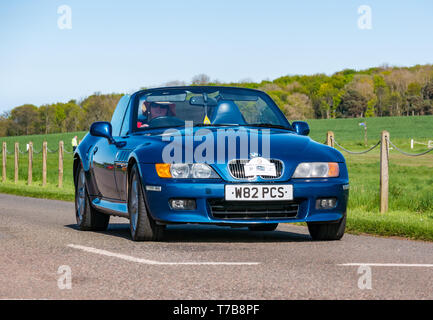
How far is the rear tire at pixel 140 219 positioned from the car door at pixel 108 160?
723mm

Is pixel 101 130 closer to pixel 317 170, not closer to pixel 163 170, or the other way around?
pixel 163 170

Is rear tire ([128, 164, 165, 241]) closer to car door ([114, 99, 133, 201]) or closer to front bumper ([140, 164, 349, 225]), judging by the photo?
front bumper ([140, 164, 349, 225])

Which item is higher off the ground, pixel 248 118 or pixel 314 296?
pixel 248 118

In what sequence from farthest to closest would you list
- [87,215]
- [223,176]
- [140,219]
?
[87,215], [140,219], [223,176]

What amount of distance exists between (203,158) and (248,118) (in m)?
1.75

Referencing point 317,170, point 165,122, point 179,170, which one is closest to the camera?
point 179,170

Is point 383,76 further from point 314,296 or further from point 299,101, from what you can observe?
point 314,296

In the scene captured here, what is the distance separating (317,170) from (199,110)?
1882 millimetres

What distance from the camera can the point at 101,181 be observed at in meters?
9.59

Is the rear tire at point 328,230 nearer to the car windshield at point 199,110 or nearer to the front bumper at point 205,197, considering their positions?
the front bumper at point 205,197

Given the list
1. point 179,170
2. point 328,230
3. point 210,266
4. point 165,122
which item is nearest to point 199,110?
point 165,122

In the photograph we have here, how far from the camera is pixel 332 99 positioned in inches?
6107

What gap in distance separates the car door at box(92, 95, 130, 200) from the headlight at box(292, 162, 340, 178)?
226cm
